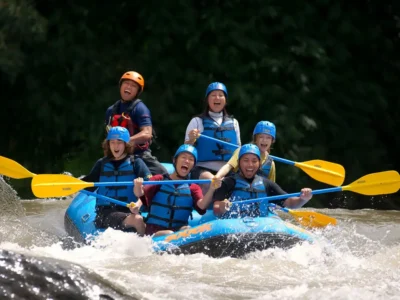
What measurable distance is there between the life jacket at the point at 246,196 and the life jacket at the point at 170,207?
0.28 m

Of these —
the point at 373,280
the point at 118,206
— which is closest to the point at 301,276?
the point at 373,280

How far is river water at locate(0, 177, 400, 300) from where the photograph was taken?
15.5 ft

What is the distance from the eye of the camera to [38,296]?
4.29 m

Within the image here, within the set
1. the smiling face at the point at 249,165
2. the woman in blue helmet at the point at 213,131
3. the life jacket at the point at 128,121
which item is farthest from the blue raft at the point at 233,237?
the life jacket at the point at 128,121

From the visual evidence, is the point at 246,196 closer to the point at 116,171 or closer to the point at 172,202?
the point at 172,202

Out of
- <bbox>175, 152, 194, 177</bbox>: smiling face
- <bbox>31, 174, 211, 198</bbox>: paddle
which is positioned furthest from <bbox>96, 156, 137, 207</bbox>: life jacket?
<bbox>175, 152, 194, 177</bbox>: smiling face

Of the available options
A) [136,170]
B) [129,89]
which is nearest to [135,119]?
[129,89]

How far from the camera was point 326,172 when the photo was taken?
7.37 metres

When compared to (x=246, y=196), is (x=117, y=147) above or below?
above

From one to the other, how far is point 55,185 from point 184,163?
37.9 inches

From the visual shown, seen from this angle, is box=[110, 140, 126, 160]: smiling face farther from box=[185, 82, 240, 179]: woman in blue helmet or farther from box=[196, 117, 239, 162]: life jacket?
box=[196, 117, 239, 162]: life jacket

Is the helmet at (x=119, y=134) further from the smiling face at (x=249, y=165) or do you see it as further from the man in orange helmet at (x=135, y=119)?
the smiling face at (x=249, y=165)

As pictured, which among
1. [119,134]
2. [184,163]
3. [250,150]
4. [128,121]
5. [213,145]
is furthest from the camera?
[213,145]

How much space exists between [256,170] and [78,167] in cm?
465
